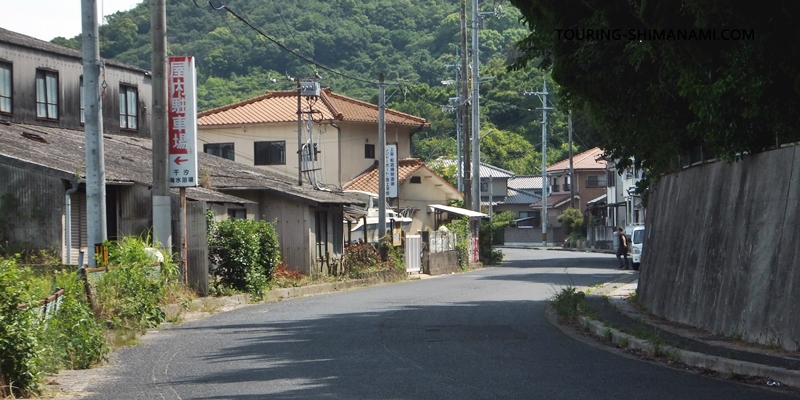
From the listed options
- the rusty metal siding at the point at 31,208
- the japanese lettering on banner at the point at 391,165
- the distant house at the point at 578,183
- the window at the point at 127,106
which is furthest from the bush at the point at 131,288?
the distant house at the point at 578,183

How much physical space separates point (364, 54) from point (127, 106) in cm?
3924

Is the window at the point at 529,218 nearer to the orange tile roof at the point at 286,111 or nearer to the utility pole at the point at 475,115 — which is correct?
the orange tile roof at the point at 286,111

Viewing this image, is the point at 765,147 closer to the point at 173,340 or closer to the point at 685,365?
the point at 685,365

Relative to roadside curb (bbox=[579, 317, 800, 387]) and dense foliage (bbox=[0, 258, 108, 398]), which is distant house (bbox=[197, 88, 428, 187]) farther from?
Answer: dense foliage (bbox=[0, 258, 108, 398])

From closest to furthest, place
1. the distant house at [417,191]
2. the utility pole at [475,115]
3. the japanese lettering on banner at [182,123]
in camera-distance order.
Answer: the japanese lettering on banner at [182,123]
the utility pole at [475,115]
the distant house at [417,191]

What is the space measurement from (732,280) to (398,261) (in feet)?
71.8

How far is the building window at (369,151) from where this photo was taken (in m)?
49.9

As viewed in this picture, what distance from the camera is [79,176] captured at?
20219mm

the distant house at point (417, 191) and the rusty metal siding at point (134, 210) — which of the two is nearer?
the rusty metal siding at point (134, 210)

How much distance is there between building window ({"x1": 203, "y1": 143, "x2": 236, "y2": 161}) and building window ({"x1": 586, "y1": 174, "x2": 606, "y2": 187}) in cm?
4531

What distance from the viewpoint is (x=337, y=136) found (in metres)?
48.2

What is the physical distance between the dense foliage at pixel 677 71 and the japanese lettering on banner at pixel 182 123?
737 centimetres

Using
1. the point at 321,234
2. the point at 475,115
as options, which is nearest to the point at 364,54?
the point at 475,115

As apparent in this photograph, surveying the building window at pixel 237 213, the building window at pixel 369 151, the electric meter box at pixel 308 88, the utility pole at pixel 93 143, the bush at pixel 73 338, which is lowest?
the bush at pixel 73 338
